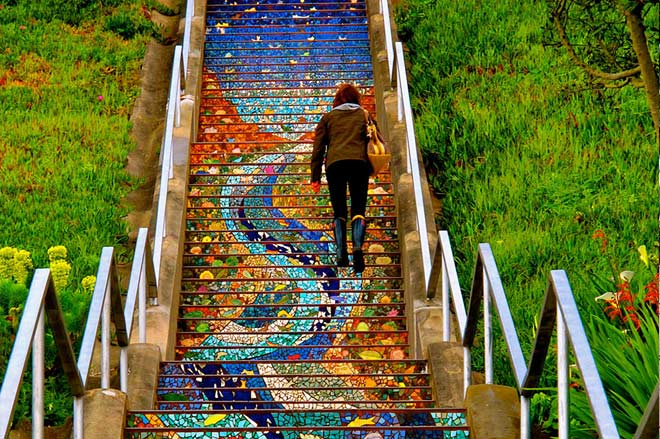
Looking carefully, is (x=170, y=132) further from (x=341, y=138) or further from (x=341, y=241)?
(x=341, y=241)

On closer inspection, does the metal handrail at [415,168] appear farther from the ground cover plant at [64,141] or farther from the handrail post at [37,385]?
the handrail post at [37,385]

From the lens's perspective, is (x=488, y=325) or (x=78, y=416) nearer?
(x=78, y=416)

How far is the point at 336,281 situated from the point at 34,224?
2.44 m

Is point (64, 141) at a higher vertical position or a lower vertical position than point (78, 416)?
higher

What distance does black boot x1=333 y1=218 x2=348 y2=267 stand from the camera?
28.9 feet

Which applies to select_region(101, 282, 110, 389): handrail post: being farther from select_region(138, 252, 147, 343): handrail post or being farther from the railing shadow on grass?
select_region(138, 252, 147, 343): handrail post

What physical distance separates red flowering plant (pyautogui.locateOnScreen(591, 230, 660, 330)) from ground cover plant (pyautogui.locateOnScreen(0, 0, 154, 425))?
305 cm

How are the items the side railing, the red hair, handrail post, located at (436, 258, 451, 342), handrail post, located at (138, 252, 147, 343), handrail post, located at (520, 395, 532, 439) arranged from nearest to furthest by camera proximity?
handrail post, located at (520, 395, 532, 439), handrail post, located at (436, 258, 451, 342), handrail post, located at (138, 252, 147, 343), the side railing, the red hair

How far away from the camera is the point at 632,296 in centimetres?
650

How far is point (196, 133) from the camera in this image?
11.4 meters

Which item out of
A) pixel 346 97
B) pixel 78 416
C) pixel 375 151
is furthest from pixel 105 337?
pixel 346 97

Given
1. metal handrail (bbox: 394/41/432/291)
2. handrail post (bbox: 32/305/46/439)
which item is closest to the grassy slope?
metal handrail (bbox: 394/41/432/291)

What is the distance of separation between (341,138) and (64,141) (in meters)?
3.63

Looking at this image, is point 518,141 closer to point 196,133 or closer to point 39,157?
point 196,133
